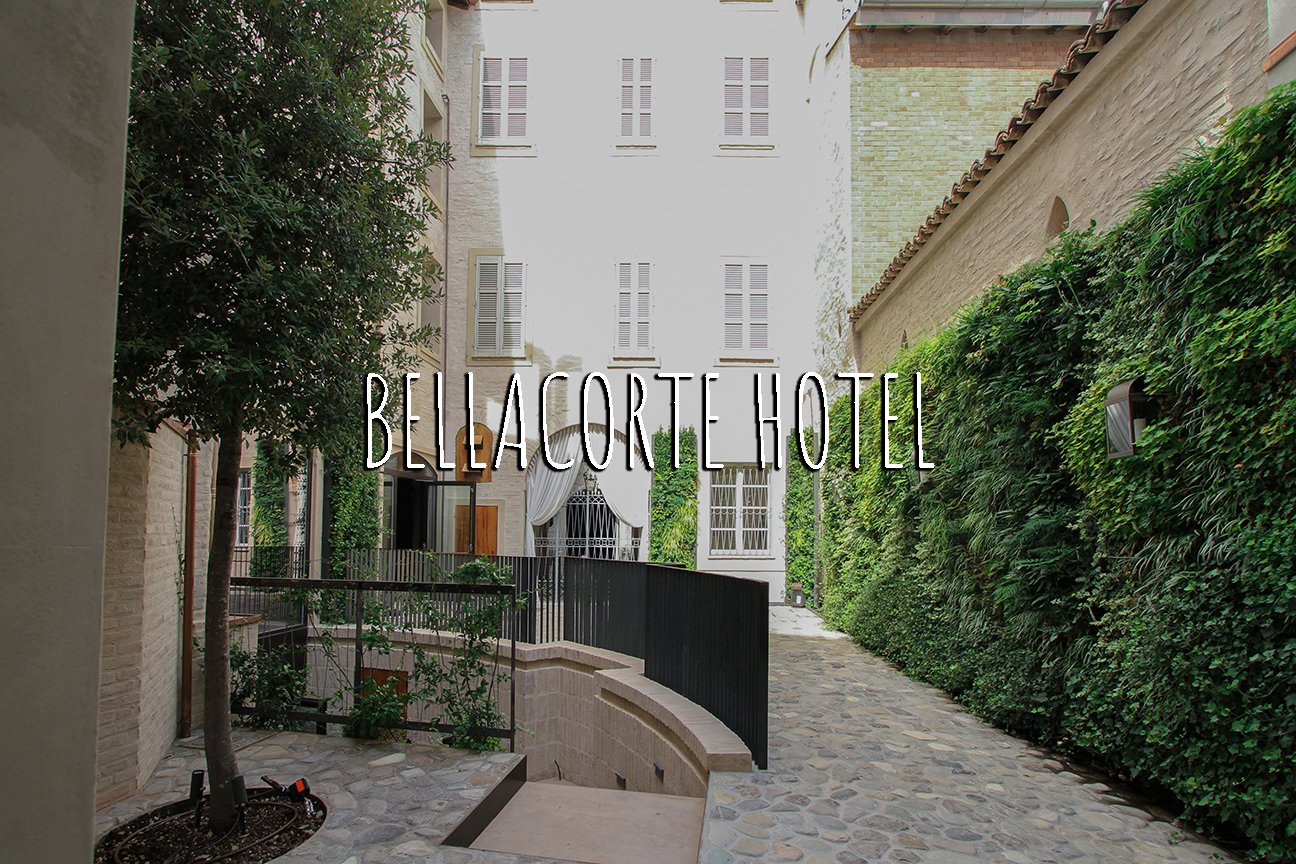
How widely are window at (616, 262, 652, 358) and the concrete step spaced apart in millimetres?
10391

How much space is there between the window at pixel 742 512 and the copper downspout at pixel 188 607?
9.89m

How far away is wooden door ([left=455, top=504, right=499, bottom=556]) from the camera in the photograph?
14.3 meters

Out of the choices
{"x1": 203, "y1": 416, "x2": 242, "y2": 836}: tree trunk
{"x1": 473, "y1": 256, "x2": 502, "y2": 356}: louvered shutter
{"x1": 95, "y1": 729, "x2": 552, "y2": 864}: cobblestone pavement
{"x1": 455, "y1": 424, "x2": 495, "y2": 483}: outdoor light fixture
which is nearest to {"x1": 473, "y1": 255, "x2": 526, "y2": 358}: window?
{"x1": 473, "y1": 256, "x2": 502, "y2": 356}: louvered shutter

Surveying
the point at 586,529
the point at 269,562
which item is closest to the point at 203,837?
the point at 269,562

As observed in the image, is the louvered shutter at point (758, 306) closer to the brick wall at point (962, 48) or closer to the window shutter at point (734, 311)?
the window shutter at point (734, 311)

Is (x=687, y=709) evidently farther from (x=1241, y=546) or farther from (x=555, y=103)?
(x=555, y=103)

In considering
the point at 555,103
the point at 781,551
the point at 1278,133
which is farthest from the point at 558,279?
the point at 1278,133

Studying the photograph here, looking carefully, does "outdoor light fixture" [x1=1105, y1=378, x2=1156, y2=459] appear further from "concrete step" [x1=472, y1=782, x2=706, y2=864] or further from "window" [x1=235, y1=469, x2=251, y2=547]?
"window" [x1=235, y1=469, x2=251, y2=547]

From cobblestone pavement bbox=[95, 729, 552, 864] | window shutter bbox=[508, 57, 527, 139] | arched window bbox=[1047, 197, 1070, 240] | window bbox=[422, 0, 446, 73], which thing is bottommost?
cobblestone pavement bbox=[95, 729, 552, 864]

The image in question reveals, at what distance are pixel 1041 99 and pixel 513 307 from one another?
34.7 feet

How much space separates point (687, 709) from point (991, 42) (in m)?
11.7

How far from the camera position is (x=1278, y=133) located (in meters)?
3.30

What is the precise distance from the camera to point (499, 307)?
15.0 meters

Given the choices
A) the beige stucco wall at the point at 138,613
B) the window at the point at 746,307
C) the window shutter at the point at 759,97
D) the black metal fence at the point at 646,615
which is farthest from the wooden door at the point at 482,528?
the window shutter at the point at 759,97
